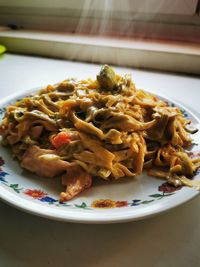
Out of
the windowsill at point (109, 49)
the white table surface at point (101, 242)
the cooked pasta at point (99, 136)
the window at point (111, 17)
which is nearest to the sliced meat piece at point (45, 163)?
the cooked pasta at point (99, 136)

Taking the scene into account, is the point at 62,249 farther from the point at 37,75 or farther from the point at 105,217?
the point at 37,75

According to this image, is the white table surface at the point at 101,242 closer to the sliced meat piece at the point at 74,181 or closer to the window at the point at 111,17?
the sliced meat piece at the point at 74,181

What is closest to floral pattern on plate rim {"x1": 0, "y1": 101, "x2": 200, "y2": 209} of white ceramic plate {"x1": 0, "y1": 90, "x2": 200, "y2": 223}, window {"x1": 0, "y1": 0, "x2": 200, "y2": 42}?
white ceramic plate {"x1": 0, "y1": 90, "x2": 200, "y2": 223}

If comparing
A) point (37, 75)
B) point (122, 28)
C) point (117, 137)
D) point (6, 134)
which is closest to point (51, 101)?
point (6, 134)

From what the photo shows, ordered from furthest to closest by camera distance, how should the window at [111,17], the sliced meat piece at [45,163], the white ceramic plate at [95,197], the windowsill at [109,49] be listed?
the window at [111,17], the windowsill at [109,49], the sliced meat piece at [45,163], the white ceramic plate at [95,197]

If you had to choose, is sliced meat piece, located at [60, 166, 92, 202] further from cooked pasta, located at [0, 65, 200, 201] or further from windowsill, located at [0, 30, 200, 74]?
windowsill, located at [0, 30, 200, 74]

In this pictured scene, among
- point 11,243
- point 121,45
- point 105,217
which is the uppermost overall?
point 121,45
